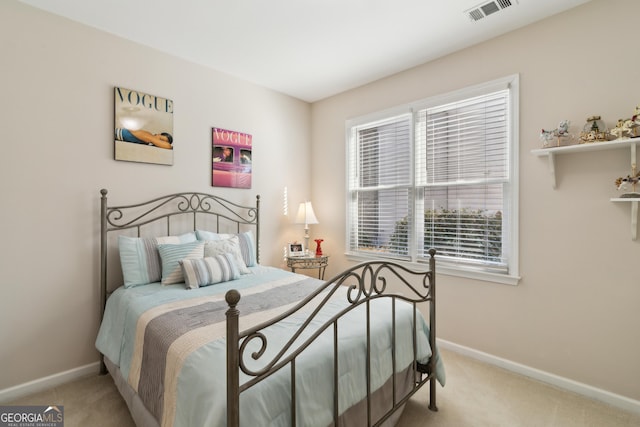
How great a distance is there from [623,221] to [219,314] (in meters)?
2.62

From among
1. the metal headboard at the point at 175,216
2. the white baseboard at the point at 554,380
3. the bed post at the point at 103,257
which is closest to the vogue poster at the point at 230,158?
the metal headboard at the point at 175,216

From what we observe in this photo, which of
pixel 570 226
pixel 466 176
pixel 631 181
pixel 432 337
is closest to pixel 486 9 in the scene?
pixel 466 176

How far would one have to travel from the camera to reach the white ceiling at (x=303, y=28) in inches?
85.3

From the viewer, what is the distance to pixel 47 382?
222 centimetres

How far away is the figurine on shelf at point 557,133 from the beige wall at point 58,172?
120 inches

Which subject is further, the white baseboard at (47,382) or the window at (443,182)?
the window at (443,182)

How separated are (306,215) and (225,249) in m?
1.30

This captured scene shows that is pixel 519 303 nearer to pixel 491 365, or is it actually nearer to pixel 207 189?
pixel 491 365

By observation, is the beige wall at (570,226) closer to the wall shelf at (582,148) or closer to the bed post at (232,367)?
the wall shelf at (582,148)

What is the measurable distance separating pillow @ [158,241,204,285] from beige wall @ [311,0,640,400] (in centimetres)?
233

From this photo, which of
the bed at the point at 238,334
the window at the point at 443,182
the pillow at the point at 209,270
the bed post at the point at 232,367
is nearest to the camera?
the bed post at the point at 232,367

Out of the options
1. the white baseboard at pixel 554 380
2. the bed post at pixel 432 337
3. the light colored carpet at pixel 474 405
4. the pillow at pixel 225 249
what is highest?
the pillow at pixel 225 249

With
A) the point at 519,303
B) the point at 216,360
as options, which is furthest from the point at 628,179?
the point at 216,360

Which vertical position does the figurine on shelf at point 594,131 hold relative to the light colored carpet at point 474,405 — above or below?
above
